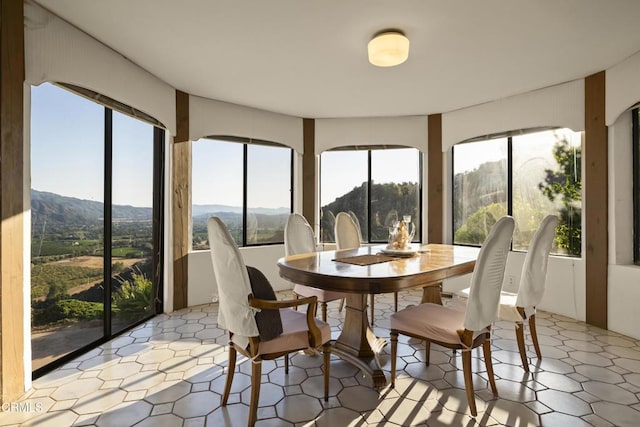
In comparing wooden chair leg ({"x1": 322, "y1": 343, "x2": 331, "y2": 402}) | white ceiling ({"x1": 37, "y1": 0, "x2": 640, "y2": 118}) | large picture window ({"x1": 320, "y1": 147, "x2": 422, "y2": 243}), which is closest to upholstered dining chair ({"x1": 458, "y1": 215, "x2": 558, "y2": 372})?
wooden chair leg ({"x1": 322, "y1": 343, "x2": 331, "y2": 402})

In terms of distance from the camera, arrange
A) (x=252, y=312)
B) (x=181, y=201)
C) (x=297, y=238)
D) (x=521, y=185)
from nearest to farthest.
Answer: (x=252, y=312) < (x=297, y=238) < (x=181, y=201) < (x=521, y=185)

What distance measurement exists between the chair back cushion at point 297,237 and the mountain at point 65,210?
1.58m

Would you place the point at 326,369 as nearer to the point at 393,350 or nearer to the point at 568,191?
the point at 393,350

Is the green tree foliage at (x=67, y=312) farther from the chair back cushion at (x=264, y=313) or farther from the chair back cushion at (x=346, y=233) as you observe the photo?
the chair back cushion at (x=346, y=233)

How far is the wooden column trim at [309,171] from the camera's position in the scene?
4.98 meters

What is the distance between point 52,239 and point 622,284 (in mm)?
4814

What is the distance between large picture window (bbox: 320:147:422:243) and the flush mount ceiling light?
8.26 ft

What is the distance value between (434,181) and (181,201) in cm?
331

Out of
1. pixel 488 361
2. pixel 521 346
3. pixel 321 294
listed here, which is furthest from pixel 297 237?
pixel 521 346

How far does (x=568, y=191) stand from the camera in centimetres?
385

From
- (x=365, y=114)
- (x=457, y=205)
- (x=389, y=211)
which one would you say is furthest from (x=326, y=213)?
(x=457, y=205)

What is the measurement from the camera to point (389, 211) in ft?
17.0

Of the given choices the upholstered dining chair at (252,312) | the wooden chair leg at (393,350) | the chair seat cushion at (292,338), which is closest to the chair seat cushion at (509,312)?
the wooden chair leg at (393,350)

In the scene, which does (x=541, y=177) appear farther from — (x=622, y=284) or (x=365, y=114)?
(x=365, y=114)
